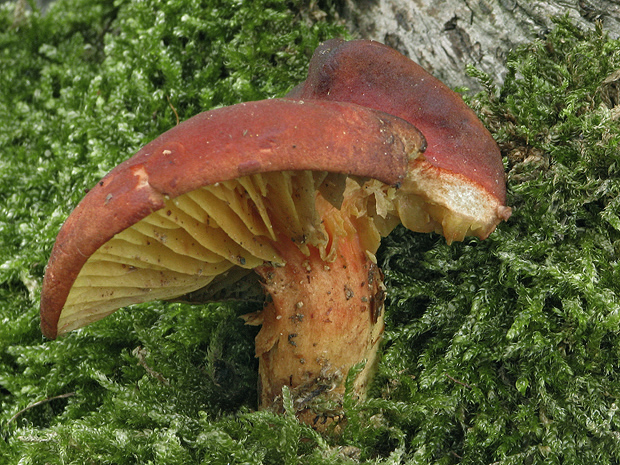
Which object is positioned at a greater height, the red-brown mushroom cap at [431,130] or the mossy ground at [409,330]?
the red-brown mushroom cap at [431,130]

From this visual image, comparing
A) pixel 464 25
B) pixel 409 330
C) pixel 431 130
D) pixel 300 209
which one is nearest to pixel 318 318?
pixel 300 209

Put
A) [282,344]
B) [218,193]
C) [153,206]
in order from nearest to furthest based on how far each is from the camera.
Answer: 1. [153,206]
2. [218,193]
3. [282,344]

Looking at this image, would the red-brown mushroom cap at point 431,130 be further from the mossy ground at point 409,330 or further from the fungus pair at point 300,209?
the mossy ground at point 409,330

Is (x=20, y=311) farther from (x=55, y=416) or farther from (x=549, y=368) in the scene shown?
(x=549, y=368)

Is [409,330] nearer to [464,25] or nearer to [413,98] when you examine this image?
[413,98]

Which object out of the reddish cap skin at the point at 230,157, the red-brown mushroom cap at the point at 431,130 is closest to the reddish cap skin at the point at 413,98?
the red-brown mushroom cap at the point at 431,130

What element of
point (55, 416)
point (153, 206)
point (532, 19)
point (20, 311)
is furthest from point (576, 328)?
point (20, 311)
